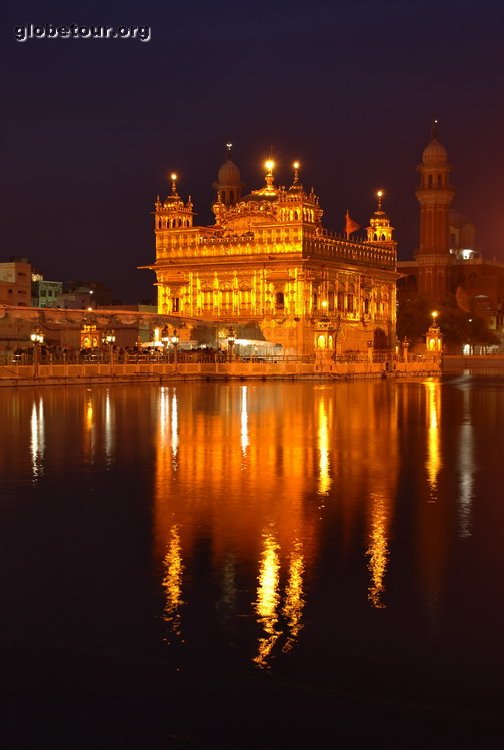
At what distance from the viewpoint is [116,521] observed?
1352cm

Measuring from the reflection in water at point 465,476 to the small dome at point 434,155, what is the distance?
83.6 metres

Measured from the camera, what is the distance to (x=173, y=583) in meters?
10.2

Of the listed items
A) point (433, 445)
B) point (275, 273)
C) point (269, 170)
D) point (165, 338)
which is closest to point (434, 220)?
point (269, 170)

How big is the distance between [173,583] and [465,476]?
8544 mm

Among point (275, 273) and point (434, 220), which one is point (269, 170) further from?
point (434, 220)

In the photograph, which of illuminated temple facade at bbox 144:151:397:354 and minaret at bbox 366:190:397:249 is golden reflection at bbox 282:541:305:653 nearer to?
illuminated temple facade at bbox 144:151:397:354

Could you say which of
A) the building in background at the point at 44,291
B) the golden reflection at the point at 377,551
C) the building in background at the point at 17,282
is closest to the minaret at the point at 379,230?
the building in background at the point at 17,282

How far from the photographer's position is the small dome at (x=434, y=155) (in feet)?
358

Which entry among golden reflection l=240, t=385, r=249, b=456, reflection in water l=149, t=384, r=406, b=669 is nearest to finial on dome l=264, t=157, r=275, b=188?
golden reflection l=240, t=385, r=249, b=456

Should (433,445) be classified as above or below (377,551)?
above

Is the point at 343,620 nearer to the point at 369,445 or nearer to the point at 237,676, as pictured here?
the point at 237,676

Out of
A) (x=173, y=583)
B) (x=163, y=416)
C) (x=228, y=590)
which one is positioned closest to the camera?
(x=228, y=590)

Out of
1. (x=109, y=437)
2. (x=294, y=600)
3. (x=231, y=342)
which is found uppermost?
(x=231, y=342)

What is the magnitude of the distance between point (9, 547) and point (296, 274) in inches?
2539
